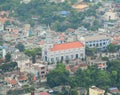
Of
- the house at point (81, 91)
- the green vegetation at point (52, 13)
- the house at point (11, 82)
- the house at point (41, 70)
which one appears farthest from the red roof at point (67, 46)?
the green vegetation at point (52, 13)

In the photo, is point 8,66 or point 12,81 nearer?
point 12,81

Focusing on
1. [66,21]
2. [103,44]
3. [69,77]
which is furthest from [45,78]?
[66,21]

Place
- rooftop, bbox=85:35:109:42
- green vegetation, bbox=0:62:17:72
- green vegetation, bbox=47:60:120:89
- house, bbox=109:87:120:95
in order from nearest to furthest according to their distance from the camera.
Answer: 1. house, bbox=109:87:120:95
2. green vegetation, bbox=47:60:120:89
3. green vegetation, bbox=0:62:17:72
4. rooftop, bbox=85:35:109:42

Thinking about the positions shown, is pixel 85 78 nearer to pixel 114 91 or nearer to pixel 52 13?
pixel 114 91

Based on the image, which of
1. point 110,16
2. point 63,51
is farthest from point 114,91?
point 110,16

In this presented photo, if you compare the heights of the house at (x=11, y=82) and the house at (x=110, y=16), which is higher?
the house at (x=110, y=16)

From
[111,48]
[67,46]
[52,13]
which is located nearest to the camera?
[67,46]

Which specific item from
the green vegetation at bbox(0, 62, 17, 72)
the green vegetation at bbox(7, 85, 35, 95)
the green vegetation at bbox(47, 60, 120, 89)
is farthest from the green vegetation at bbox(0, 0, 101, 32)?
the green vegetation at bbox(7, 85, 35, 95)

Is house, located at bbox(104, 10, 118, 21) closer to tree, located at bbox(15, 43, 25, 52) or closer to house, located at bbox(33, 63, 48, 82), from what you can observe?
tree, located at bbox(15, 43, 25, 52)

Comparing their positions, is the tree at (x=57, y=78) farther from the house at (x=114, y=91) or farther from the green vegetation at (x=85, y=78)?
the house at (x=114, y=91)
